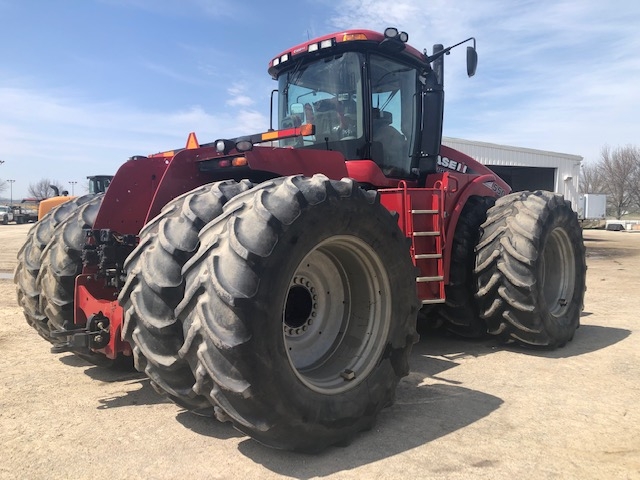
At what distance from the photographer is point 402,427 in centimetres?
341

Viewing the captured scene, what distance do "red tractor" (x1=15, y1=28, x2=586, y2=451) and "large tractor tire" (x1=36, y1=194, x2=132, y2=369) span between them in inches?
0.7

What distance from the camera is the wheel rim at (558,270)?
615 cm

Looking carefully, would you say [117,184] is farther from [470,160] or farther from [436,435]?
[470,160]

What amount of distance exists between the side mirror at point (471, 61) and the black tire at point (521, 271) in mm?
Answer: 1424

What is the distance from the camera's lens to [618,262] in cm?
1566

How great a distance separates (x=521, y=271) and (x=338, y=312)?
7.73 ft

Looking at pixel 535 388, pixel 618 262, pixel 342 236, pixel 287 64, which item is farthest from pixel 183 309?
pixel 618 262

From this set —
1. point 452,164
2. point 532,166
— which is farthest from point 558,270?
point 532,166

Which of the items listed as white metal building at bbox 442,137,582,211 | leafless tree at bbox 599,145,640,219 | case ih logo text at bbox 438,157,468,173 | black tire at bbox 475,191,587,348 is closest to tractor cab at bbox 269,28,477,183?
case ih logo text at bbox 438,157,468,173

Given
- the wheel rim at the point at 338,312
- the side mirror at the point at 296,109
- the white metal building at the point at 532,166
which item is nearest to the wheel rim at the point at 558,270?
the side mirror at the point at 296,109

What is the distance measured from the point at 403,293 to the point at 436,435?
3.02ft

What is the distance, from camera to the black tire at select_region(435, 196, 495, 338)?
559 centimetres

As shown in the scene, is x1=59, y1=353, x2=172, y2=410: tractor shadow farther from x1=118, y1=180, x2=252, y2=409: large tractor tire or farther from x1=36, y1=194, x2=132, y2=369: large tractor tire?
x1=118, y1=180, x2=252, y2=409: large tractor tire

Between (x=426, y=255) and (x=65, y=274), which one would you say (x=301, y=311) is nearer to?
(x=426, y=255)
